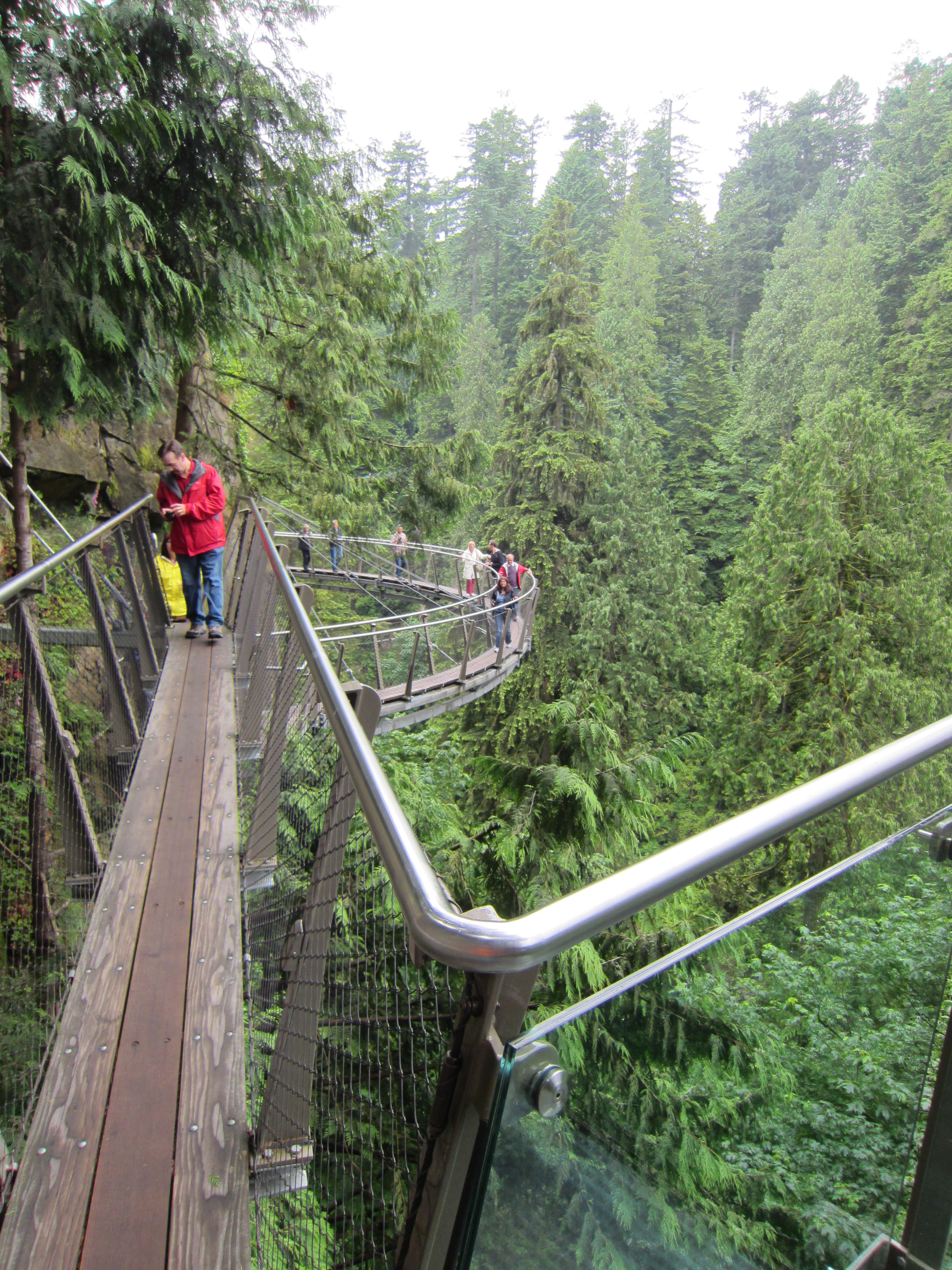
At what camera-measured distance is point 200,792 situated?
304 centimetres

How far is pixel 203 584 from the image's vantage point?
17.9 feet

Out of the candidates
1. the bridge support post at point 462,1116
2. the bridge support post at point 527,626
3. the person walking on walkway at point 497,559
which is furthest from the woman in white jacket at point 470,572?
the bridge support post at point 462,1116

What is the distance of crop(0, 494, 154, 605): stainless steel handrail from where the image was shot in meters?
2.07

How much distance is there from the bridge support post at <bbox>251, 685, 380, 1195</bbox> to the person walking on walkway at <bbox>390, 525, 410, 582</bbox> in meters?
14.8

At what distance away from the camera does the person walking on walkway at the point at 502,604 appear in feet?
37.9

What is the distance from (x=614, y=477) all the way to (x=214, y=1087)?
24.1m

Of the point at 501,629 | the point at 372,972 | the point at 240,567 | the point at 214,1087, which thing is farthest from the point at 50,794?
the point at 501,629

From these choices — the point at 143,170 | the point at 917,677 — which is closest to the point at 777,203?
the point at 917,677

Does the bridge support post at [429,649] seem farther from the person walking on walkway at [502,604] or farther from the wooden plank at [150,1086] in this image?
the wooden plank at [150,1086]

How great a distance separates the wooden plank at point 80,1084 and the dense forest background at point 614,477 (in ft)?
3.56

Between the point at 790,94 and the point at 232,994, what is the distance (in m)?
69.8

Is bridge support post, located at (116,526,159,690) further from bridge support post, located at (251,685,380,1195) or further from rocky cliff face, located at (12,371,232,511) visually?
rocky cliff face, located at (12,371,232,511)

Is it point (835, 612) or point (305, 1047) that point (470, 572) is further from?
point (305, 1047)

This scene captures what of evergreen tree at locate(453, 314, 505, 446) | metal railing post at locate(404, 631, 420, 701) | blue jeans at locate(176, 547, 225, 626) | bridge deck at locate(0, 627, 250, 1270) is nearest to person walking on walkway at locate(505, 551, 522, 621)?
metal railing post at locate(404, 631, 420, 701)
